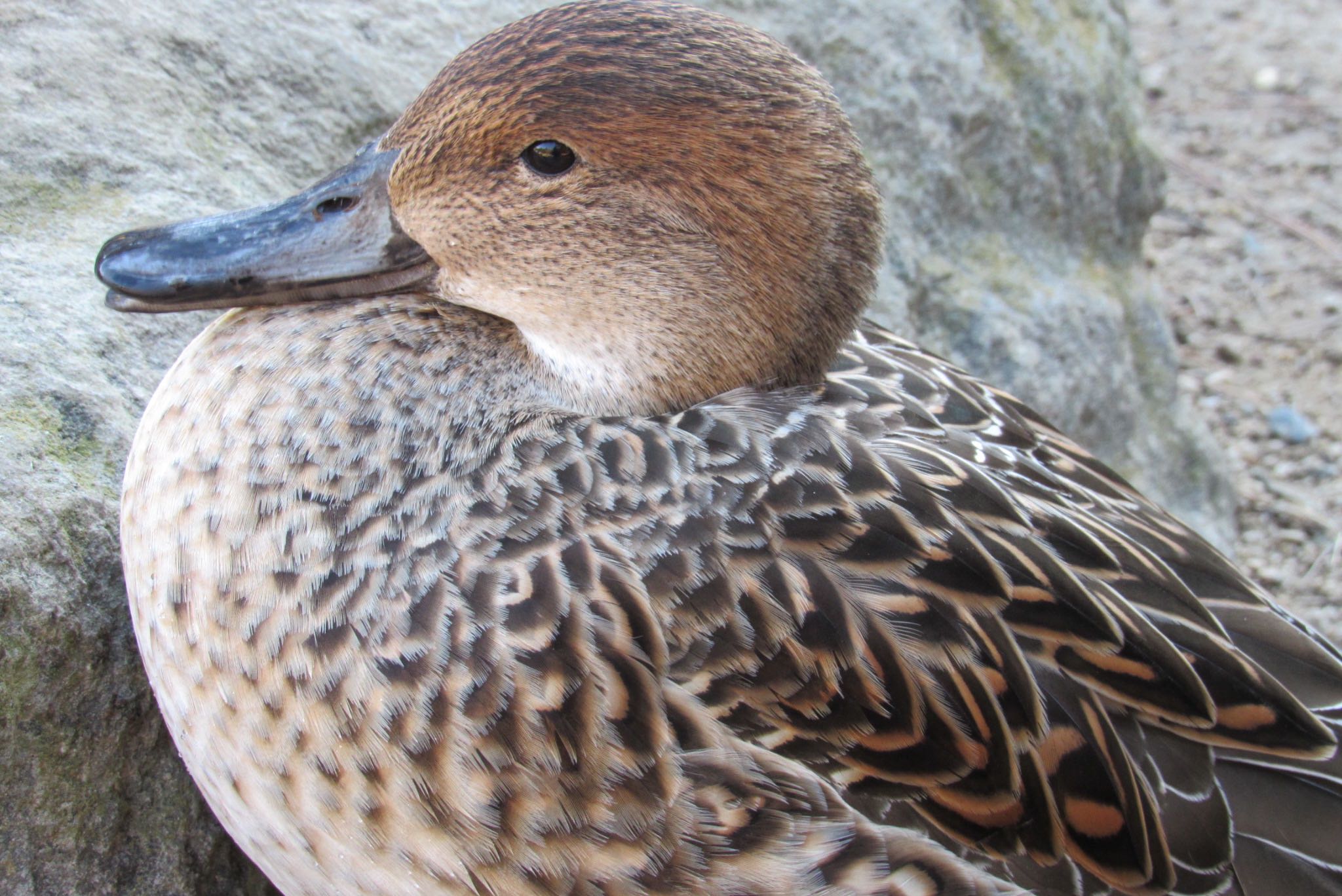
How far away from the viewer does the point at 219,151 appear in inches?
98.2

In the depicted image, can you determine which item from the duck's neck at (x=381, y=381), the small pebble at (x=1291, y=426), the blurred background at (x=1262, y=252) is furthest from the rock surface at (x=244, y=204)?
the small pebble at (x=1291, y=426)

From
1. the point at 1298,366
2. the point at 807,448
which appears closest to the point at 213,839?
the point at 807,448

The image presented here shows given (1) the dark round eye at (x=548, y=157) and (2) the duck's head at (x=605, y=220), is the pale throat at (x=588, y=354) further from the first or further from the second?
(1) the dark round eye at (x=548, y=157)

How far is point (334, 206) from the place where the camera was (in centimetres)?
188

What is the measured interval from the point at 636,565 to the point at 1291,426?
335 cm

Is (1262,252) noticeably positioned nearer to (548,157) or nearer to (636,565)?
(548,157)

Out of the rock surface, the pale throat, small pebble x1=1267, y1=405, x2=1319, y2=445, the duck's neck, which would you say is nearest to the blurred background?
small pebble x1=1267, y1=405, x2=1319, y2=445

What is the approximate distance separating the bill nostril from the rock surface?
1.46 feet

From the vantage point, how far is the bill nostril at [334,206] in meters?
1.87

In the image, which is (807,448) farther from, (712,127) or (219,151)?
(219,151)

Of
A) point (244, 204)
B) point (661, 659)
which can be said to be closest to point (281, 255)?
point (244, 204)

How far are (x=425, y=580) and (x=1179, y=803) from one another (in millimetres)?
1087

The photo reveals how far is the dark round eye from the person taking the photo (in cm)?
175

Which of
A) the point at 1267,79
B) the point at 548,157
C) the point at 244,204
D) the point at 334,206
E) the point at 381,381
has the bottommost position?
the point at 1267,79
